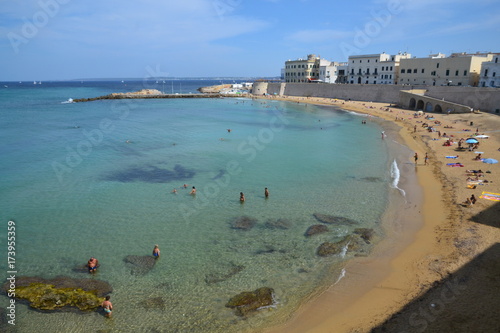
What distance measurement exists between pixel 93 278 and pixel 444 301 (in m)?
13.6

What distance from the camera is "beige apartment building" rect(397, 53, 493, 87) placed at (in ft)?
187

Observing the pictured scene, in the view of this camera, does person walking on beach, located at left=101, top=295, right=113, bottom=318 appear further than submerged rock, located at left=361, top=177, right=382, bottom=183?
No

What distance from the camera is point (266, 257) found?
1488 centimetres

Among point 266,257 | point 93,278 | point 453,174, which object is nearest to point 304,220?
point 266,257

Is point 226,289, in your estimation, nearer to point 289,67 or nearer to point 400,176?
point 400,176

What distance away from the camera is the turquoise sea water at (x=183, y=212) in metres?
12.1

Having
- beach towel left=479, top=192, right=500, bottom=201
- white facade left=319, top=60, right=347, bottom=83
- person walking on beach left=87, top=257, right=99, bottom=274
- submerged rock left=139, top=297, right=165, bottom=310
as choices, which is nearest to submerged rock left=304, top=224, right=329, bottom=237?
submerged rock left=139, top=297, right=165, bottom=310

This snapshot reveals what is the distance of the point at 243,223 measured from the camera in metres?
18.2

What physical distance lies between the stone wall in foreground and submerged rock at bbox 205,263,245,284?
4933 cm

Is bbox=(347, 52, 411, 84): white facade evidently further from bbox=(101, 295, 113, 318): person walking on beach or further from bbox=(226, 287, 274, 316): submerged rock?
bbox=(101, 295, 113, 318): person walking on beach

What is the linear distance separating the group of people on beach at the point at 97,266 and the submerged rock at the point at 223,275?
116 inches

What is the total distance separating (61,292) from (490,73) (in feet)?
212

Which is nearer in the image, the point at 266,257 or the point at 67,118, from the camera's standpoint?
the point at 266,257

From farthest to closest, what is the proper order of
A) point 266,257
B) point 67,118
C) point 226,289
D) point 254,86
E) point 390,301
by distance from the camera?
1. point 254,86
2. point 67,118
3. point 266,257
4. point 226,289
5. point 390,301
